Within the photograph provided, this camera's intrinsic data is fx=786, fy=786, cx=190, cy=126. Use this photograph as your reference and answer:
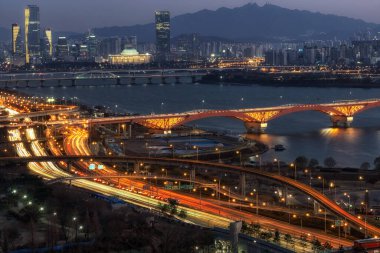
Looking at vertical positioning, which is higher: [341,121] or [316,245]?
[316,245]

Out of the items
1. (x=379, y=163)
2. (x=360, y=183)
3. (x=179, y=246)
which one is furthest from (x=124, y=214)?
(x=379, y=163)

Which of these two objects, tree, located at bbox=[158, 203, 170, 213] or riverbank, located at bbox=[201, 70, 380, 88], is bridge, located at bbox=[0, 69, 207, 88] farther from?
tree, located at bbox=[158, 203, 170, 213]

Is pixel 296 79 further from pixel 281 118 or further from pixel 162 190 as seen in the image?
pixel 162 190

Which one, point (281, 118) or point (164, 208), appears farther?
point (281, 118)

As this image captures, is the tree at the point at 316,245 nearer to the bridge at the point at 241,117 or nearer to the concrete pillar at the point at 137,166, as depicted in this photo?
the concrete pillar at the point at 137,166

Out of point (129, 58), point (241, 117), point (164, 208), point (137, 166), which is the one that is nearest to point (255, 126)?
point (241, 117)

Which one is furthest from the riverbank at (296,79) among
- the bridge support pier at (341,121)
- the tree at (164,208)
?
the tree at (164,208)
